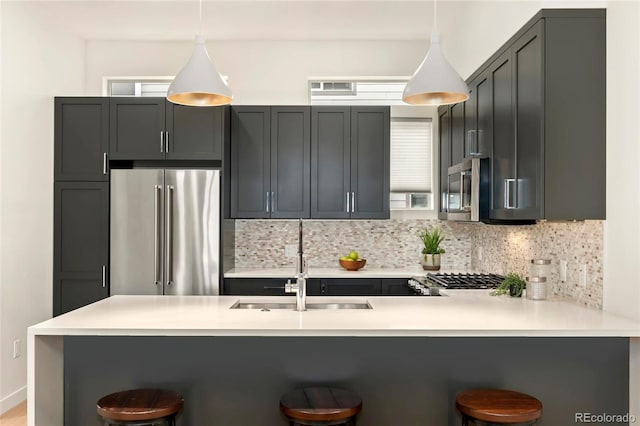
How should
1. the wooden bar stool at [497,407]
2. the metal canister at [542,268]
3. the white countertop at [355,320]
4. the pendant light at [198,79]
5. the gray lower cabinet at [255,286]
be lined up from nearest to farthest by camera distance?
the wooden bar stool at [497,407]
the white countertop at [355,320]
the pendant light at [198,79]
the metal canister at [542,268]
the gray lower cabinet at [255,286]

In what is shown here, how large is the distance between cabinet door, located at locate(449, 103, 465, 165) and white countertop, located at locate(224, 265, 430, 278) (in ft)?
3.56

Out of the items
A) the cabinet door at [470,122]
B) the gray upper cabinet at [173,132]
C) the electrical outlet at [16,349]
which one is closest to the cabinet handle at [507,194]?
the cabinet door at [470,122]

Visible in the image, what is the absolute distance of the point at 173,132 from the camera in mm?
4758

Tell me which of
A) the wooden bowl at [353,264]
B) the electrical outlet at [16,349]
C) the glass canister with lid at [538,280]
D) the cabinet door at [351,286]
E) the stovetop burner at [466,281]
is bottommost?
the electrical outlet at [16,349]

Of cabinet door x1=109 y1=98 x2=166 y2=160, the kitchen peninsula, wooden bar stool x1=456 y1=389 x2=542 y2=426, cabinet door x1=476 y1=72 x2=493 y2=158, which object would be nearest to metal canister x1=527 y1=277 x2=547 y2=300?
the kitchen peninsula

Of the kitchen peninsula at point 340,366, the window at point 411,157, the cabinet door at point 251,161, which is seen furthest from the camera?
the window at point 411,157

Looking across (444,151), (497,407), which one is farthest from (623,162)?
(444,151)

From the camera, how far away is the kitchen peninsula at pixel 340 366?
8.32 feet

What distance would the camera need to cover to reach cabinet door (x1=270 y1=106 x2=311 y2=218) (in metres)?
5.04

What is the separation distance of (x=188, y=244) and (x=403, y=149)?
2202mm

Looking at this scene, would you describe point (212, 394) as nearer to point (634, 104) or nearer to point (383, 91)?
point (634, 104)

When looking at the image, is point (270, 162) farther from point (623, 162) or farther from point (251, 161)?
point (623, 162)

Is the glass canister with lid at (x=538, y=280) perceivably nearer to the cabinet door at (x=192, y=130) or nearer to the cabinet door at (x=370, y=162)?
the cabinet door at (x=370, y=162)

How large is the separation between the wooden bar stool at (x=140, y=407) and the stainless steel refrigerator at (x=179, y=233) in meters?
2.17
